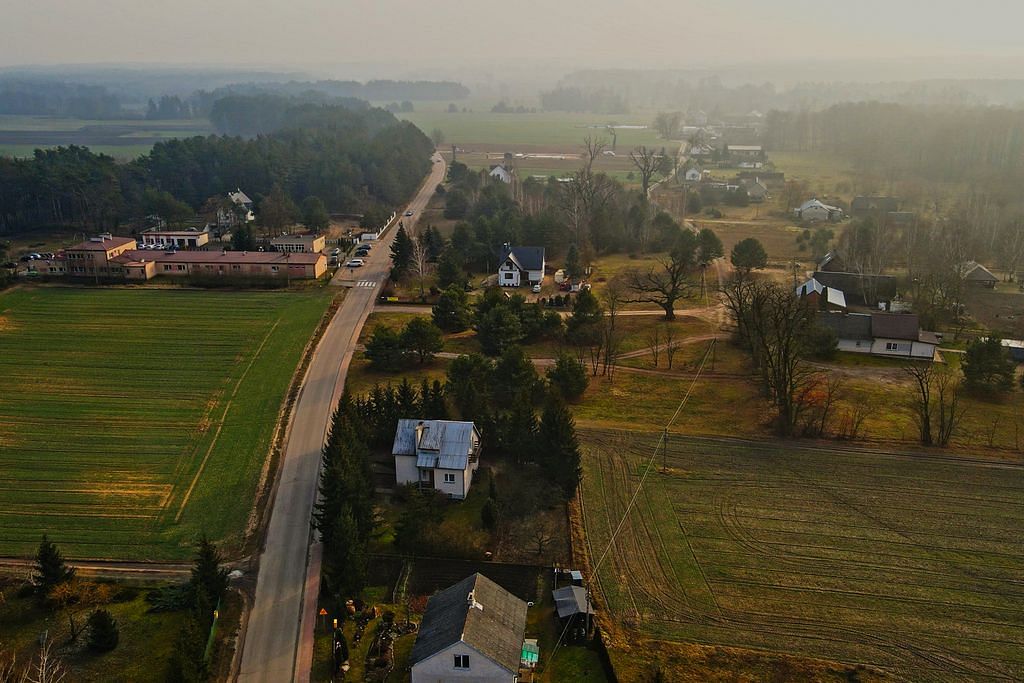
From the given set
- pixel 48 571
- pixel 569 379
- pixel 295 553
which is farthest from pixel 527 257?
pixel 48 571

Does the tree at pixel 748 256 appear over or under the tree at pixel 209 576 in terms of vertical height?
over

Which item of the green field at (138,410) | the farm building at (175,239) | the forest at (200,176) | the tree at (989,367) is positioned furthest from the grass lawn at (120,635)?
the forest at (200,176)

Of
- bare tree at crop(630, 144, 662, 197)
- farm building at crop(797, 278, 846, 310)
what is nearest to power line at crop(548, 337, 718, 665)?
farm building at crop(797, 278, 846, 310)

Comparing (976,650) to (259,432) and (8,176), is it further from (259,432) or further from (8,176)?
(8,176)

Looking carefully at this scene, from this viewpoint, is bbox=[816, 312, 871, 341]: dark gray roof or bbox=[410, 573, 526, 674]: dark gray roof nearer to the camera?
bbox=[410, 573, 526, 674]: dark gray roof

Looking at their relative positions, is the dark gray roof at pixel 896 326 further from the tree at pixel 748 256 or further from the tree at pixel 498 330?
the tree at pixel 498 330

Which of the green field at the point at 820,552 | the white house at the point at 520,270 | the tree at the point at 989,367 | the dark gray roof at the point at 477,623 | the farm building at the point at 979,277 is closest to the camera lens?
the dark gray roof at the point at 477,623

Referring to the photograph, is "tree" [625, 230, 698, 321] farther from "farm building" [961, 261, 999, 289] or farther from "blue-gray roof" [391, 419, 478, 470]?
"blue-gray roof" [391, 419, 478, 470]

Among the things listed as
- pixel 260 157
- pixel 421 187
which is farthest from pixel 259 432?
pixel 421 187
